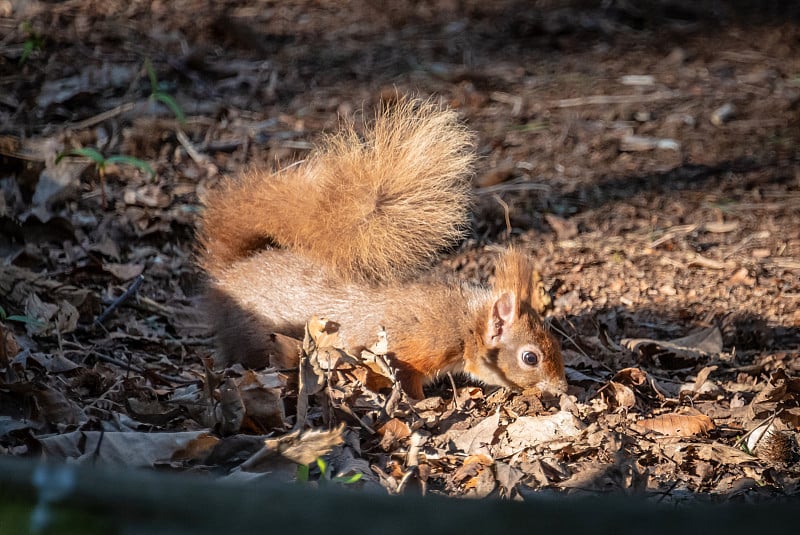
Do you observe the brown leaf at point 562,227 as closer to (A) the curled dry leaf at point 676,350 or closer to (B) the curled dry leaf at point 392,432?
(A) the curled dry leaf at point 676,350

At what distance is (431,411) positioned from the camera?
10.9ft

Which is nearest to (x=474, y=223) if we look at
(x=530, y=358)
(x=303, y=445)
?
(x=530, y=358)

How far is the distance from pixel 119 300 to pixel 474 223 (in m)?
2.01

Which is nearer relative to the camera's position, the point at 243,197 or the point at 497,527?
the point at 497,527

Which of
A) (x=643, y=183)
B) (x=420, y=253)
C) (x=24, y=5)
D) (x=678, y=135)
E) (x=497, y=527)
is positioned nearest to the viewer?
(x=497, y=527)

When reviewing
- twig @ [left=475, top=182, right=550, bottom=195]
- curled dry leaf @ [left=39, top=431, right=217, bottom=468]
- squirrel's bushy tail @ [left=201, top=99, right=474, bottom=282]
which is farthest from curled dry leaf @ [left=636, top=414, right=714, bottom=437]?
twig @ [left=475, top=182, right=550, bottom=195]

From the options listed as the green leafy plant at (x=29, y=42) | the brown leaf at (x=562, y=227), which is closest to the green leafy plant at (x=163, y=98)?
the green leafy plant at (x=29, y=42)

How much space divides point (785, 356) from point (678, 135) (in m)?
2.60

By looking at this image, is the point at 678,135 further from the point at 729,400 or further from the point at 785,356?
the point at 729,400

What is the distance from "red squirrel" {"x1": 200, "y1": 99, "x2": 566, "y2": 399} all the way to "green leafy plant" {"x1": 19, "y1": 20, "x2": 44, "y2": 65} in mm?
2862

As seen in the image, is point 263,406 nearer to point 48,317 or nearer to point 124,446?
point 124,446

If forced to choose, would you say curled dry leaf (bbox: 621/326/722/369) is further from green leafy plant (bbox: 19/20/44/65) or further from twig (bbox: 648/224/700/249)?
green leafy plant (bbox: 19/20/44/65)

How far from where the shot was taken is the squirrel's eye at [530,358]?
3555mm

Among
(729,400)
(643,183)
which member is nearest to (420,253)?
(729,400)
